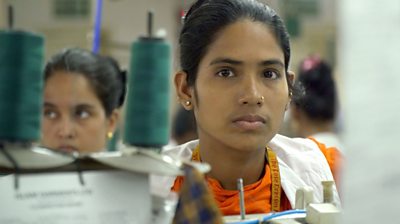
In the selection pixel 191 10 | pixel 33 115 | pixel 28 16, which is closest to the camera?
pixel 33 115

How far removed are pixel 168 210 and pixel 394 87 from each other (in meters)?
0.30

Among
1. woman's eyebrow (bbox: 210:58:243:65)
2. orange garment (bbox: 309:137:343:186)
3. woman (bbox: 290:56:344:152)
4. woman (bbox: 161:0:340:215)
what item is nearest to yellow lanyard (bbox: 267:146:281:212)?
woman (bbox: 161:0:340:215)

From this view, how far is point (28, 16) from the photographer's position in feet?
12.0

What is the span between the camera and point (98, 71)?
1.48m

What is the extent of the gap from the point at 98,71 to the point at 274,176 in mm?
582

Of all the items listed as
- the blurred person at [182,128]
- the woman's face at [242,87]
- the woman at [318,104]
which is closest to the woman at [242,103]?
the woman's face at [242,87]

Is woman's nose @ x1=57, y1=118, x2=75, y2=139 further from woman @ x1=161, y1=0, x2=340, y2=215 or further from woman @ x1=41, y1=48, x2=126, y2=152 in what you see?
woman @ x1=161, y1=0, x2=340, y2=215

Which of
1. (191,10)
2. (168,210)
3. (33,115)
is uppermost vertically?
(191,10)

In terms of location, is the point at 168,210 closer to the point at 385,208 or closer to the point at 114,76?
the point at 385,208

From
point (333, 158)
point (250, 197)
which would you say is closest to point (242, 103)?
point (250, 197)

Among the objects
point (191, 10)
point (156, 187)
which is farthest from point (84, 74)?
point (156, 187)

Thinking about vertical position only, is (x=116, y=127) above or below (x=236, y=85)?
below

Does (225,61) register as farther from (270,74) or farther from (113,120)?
(113,120)

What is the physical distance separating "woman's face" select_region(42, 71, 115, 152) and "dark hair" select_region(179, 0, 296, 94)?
326mm
